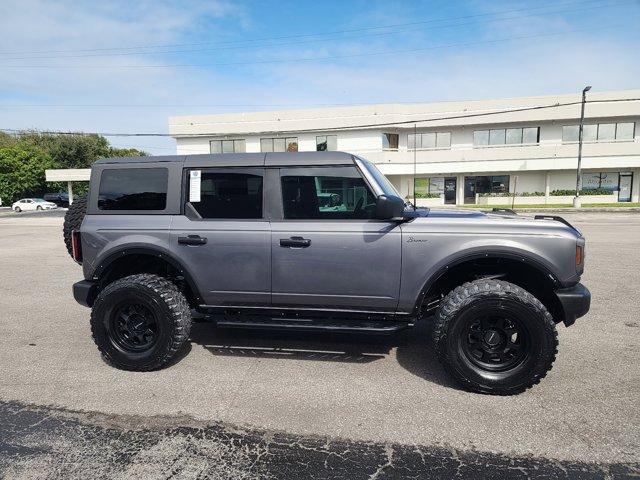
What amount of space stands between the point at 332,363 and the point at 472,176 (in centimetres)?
3662

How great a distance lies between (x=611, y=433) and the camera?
2982 mm

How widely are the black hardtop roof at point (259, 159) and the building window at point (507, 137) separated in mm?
36591

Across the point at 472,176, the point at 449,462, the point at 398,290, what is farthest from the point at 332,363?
the point at 472,176

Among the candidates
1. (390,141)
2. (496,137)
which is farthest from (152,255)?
(496,137)

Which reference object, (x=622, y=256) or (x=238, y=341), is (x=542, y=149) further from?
(x=238, y=341)

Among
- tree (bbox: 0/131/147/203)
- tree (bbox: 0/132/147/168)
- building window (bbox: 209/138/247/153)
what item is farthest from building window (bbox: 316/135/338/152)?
tree (bbox: 0/132/147/168)

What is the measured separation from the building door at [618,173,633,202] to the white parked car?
5329cm

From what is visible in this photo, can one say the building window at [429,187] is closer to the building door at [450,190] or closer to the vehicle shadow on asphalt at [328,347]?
the building door at [450,190]

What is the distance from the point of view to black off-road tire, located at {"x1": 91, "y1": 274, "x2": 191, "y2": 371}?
3.98m

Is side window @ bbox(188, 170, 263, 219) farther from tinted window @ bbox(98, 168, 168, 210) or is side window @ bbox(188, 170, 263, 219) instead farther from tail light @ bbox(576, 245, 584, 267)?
tail light @ bbox(576, 245, 584, 267)

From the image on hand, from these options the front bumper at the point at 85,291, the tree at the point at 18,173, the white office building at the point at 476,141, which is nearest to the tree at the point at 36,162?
the tree at the point at 18,173

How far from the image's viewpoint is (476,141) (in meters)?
37.2

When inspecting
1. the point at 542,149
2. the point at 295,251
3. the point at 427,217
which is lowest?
the point at 295,251

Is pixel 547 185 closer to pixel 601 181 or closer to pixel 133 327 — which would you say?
pixel 601 181
